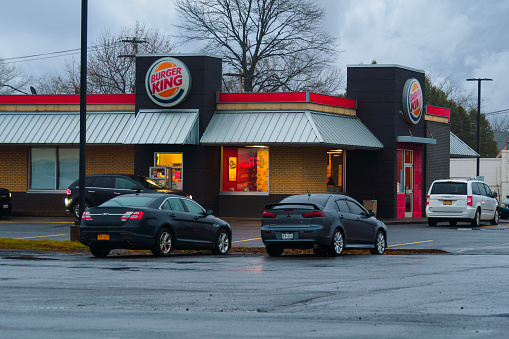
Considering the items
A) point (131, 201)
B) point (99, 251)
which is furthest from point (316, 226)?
point (99, 251)

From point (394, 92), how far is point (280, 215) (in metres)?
20.2

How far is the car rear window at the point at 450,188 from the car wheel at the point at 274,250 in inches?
603

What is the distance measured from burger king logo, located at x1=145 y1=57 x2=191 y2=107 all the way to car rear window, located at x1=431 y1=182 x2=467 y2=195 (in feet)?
36.1

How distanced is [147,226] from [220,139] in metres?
17.3

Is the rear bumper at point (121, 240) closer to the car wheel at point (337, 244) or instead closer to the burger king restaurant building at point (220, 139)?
the car wheel at point (337, 244)

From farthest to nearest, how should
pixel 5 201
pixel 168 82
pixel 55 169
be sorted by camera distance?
pixel 55 169 → pixel 168 82 → pixel 5 201

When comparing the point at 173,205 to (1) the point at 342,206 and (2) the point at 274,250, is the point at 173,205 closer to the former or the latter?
(2) the point at 274,250

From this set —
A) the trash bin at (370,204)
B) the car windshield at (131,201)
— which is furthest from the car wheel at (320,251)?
the trash bin at (370,204)

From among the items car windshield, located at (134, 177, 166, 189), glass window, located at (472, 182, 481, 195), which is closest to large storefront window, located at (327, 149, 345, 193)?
glass window, located at (472, 182, 481, 195)

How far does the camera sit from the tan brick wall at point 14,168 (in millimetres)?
39938

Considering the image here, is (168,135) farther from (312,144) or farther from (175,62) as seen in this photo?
(312,144)

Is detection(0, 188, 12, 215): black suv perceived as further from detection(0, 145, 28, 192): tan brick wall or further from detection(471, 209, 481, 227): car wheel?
detection(471, 209, 481, 227): car wheel

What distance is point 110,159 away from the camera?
39562mm

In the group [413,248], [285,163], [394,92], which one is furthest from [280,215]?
[394,92]
